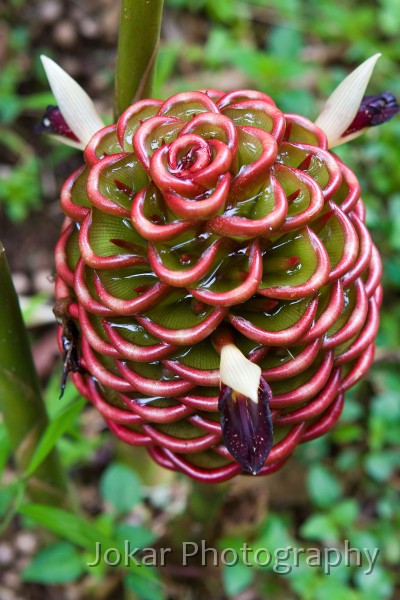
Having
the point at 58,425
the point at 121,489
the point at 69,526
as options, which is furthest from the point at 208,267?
the point at 121,489

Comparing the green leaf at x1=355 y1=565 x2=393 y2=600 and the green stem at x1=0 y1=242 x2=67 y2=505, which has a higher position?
the green stem at x1=0 y1=242 x2=67 y2=505

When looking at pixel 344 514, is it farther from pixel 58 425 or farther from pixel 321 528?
pixel 58 425

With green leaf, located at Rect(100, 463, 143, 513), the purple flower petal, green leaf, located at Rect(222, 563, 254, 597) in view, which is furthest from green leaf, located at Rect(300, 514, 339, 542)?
the purple flower petal

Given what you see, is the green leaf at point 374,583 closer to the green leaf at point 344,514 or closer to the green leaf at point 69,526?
the green leaf at point 344,514

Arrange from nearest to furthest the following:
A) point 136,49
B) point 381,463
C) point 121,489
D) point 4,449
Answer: point 136,49
point 4,449
point 121,489
point 381,463

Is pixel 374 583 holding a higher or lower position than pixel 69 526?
lower

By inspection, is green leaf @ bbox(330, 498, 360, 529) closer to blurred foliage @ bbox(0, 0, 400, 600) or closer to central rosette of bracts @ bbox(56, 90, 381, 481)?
blurred foliage @ bbox(0, 0, 400, 600)
